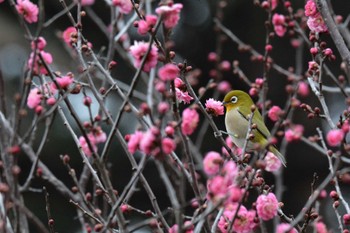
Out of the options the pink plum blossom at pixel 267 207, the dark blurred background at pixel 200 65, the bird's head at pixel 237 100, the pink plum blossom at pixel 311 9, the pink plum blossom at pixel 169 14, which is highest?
the pink plum blossom at pixel 169 14

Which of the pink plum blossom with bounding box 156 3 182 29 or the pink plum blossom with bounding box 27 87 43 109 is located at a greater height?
the pink plum blossom with bounding box 156 3 182 29

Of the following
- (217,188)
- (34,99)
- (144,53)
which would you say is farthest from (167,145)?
(34,99)

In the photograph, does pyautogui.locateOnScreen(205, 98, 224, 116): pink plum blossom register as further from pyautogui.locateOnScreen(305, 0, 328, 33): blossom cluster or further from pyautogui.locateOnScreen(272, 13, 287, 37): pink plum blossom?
pyautogui.locateOnScreen(272, 13, 287, 37): pink plum blossom

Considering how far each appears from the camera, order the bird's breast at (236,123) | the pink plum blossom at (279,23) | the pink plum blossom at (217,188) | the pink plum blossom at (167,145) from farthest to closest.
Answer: the bird's breast at (236,123) → the pink plum blossom at (279,23) → the pink plum blossom at (167,145) → the pink plum blossom at (217,188)

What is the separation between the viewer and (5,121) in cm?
230

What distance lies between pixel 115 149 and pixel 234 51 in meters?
2.39

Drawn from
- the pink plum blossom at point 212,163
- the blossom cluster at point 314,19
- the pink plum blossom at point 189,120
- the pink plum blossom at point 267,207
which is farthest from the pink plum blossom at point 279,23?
the pink plum blossom at point 212,163

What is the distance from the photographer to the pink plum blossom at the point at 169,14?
2250mm

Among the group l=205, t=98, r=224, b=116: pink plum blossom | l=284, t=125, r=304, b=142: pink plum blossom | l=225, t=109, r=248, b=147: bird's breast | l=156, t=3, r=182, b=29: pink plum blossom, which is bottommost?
l=225, t=109, r=248, b=147: bird's breast

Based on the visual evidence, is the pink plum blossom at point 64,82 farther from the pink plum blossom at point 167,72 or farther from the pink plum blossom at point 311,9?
the pink plum blossom at point 311,9

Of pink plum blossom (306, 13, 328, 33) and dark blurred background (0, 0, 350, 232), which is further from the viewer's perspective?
dark blurred background (0, 0, 350, 232)

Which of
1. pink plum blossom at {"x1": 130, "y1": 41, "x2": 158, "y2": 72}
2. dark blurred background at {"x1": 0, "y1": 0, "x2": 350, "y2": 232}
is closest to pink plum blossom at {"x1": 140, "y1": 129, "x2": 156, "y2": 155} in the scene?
→ pink plum blossom at {"x1": 130, "y1": 41, "x2": 158, "y2": 72}

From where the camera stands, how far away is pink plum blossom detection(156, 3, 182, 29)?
7.38ft

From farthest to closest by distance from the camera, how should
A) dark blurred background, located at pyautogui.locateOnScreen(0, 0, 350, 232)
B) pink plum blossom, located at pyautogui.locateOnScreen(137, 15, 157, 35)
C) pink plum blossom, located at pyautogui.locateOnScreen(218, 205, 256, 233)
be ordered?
dark blurred background, located at pyautogui.locateOnScreen(0, 0, 350, 232), pink plum blossom, located at pyautogui.locateOnScreen(218, 205, 256, 233), pink plum blossom, located at pyautogui.locateOnScreen(137, 15, 157, 35)
